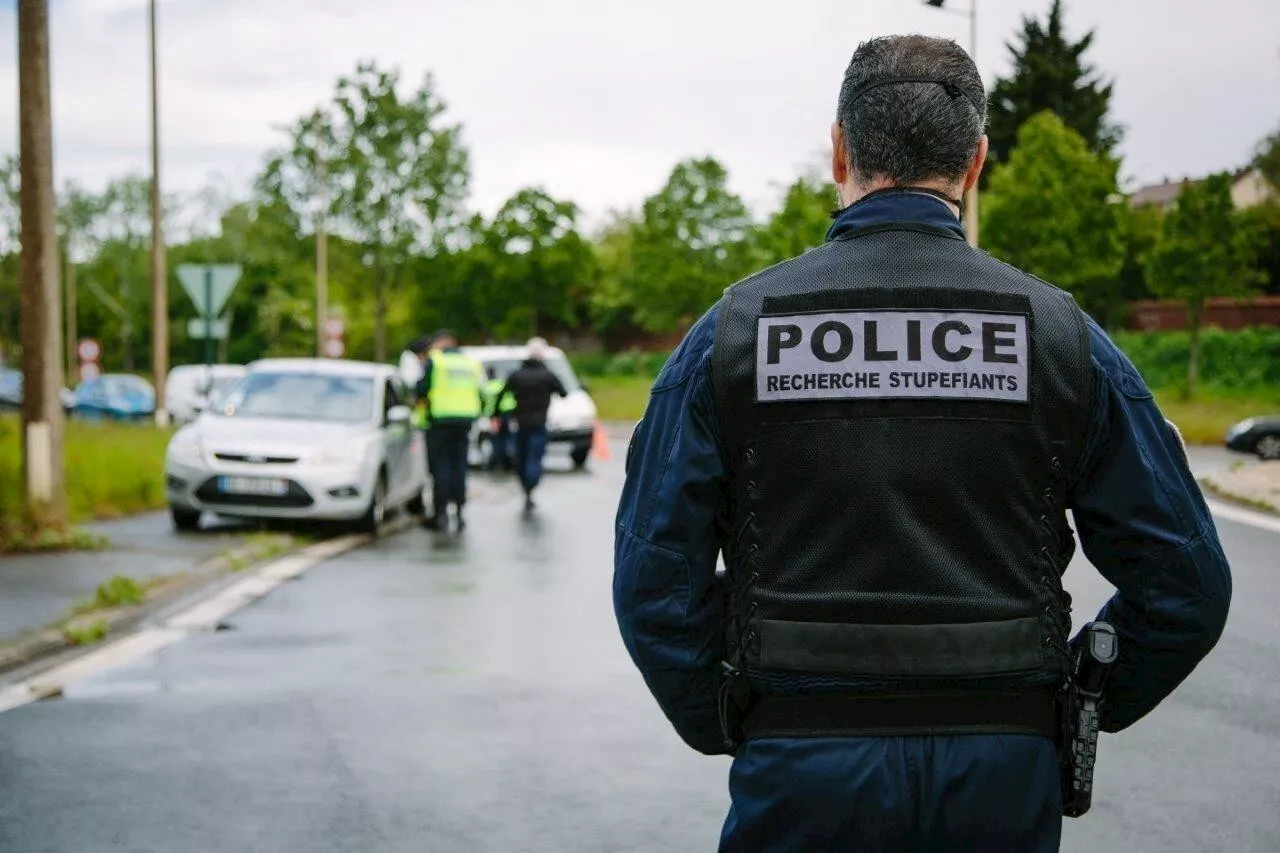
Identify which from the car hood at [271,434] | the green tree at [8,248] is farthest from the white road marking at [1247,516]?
the green tree at [8,248]

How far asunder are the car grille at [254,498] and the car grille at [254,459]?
0.22 meters

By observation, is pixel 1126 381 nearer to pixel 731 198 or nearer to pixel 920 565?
pixel 920 565

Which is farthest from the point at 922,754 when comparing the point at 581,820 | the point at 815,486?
the point at 581,820

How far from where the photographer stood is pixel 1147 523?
240 cm

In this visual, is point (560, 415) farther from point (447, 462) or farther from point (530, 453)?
point (447, 462)

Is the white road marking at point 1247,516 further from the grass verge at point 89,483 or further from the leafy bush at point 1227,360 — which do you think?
the leafy bush at point 1227,360

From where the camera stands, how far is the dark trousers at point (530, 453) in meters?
18.0

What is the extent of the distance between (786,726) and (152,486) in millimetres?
15699

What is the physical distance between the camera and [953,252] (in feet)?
8.21

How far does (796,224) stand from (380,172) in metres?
15.0

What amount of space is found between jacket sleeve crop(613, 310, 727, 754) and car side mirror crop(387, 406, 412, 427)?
1325cm

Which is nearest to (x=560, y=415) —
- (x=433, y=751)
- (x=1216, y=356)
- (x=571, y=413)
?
(x=571, y=413)

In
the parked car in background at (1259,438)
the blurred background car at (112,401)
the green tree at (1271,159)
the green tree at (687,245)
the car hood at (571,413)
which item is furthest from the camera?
the green tree at (687,245)

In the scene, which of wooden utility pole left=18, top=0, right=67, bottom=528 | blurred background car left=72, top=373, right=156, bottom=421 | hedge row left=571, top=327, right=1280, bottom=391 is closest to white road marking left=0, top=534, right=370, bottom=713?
wooden utility pole left=18, top=0, right=67, bottom=528
